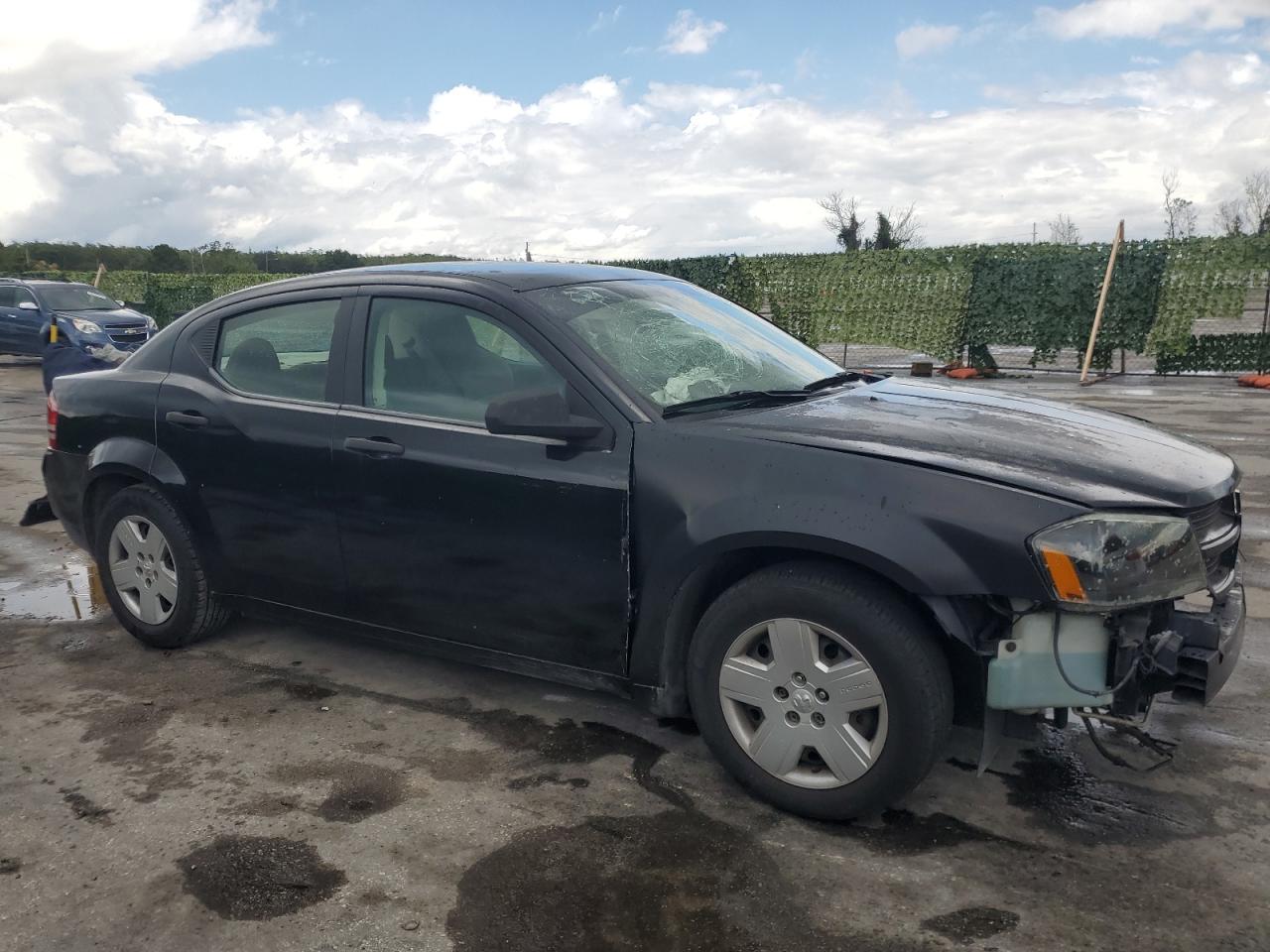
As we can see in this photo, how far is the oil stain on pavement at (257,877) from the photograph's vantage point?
276cm

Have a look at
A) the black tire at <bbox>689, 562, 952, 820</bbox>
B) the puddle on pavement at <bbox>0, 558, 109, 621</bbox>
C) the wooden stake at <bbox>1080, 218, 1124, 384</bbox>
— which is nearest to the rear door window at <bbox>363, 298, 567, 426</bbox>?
the black tire at <bbox>689, 562, 952, 820</bbox>

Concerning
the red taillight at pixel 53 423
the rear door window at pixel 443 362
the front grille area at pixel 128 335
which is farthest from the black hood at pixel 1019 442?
the front grille area at pixel 128 335

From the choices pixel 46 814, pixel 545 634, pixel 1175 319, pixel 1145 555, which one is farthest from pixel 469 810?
pixel 1175 319

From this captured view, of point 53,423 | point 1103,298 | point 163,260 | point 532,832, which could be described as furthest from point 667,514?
point 163,260

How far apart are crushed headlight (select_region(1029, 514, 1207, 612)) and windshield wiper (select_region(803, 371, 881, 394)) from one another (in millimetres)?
1288

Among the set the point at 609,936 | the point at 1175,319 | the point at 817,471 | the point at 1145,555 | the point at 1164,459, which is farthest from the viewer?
the point at 1175,319

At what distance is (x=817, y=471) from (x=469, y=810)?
4.77 ft

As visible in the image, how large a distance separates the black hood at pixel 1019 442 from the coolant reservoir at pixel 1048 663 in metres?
0.34

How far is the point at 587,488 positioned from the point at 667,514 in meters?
0.29

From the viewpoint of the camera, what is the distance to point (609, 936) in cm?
261

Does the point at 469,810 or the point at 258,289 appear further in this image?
the point at 258,289

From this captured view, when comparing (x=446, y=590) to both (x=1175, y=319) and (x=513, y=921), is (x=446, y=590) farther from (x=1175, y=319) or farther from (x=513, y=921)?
(x=1175, y=319)

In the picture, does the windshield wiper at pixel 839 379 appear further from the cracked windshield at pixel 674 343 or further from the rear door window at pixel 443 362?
the rear door window at pixel 443 362

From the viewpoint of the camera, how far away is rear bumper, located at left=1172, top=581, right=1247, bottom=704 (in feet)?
9.34
